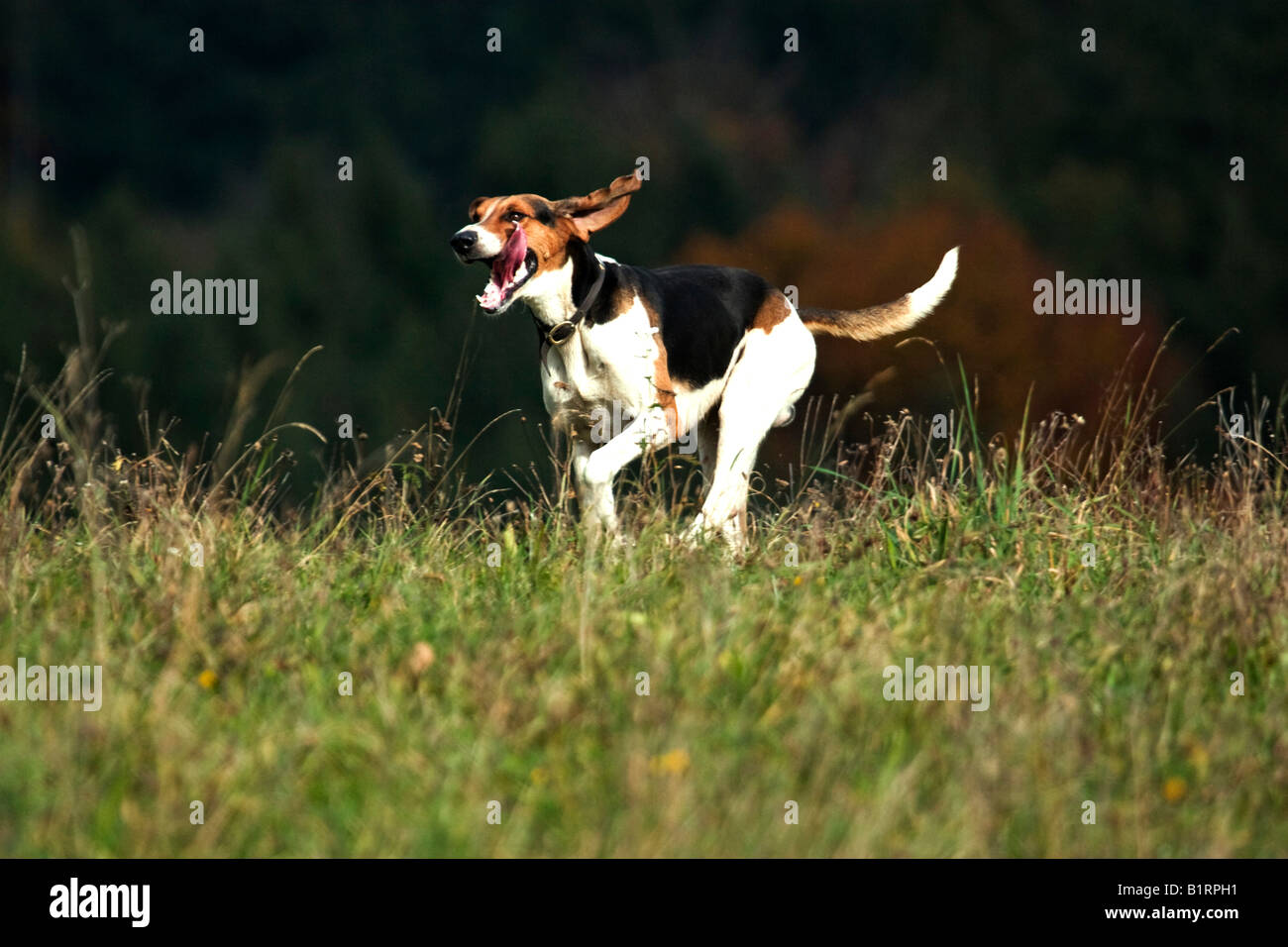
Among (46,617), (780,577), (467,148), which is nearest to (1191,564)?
(780,577)

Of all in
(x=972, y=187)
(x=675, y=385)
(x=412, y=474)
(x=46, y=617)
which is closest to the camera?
(x=46, y=617)

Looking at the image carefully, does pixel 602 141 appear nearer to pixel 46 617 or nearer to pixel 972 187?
pixel 972 187

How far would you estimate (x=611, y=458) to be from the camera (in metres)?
6.55

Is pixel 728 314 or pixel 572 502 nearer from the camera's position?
pixel 572 502

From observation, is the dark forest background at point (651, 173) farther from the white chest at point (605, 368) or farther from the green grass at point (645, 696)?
the green grass at point (645, 696)

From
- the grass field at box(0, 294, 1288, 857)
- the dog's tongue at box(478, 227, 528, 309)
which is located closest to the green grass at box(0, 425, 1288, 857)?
the grass field at box(0, 294, 1288, 857)

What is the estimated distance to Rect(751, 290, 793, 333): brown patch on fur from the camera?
7.89m

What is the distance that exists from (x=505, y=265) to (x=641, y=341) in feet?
2.26

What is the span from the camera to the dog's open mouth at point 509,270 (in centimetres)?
660

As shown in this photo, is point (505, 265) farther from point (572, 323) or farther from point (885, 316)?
point (885, 316)

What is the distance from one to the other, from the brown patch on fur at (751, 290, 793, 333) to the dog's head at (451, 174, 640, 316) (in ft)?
3.98

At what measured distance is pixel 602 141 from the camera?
1521 inches

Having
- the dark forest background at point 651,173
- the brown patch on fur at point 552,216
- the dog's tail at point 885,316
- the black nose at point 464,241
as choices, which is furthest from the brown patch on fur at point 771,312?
the dark forest background at point 651,173

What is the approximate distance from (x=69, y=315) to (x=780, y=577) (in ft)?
104
